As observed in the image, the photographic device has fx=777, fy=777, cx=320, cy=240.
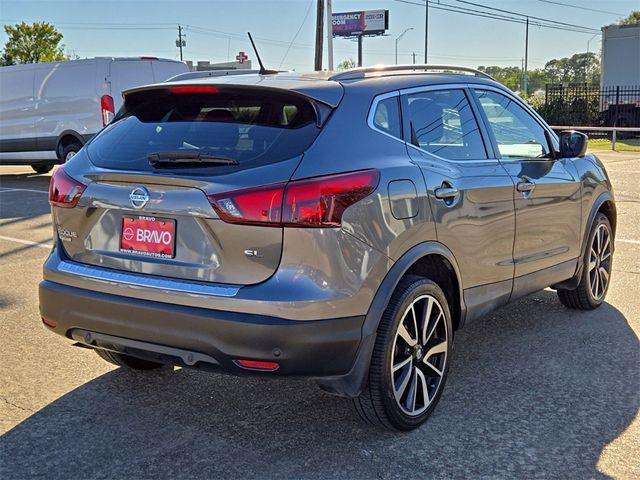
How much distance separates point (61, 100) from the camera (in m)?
15.4

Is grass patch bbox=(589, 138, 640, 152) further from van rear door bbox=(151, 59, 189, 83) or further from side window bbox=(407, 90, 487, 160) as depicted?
side window bbox=(407, 90, 487, 160)

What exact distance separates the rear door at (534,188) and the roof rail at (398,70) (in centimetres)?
15

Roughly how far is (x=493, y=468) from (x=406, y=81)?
195 centimetres

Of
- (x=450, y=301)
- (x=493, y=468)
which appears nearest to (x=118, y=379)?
(x=450, y=301)

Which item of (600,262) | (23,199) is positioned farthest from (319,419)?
(23,199)

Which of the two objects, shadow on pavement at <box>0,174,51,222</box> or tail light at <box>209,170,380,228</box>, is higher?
tail light at <box>209,170,380,228</box>

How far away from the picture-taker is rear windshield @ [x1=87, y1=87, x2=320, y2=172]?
3.35m

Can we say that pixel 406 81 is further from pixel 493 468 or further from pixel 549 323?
pixel 549 323

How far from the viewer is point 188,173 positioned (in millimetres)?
3314

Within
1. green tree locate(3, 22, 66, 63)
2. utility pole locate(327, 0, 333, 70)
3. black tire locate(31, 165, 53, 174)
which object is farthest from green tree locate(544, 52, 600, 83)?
black tire locate(31, 165, 53, 174)

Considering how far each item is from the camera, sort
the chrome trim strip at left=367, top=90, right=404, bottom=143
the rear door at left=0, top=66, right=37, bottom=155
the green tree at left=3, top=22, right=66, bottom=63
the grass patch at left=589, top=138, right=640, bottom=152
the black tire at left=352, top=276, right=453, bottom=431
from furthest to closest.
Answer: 1. the green tree at left=3, top=22, right=66, bottom=63
2. the grass patch at left=589, top=138, right=640, bottom=152
3. the rear door at left=0, top=66, right=37, bottom=155
4. the chrome trim strip at left=367, top=90, right=404, bottom=143
5. the black tire at left=352, top=276, right=453, bottom=431

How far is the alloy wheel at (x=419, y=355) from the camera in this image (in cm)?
363

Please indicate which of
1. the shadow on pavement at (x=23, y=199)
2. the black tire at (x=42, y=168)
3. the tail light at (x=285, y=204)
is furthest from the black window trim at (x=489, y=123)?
the black tire at (x=42, y=168)

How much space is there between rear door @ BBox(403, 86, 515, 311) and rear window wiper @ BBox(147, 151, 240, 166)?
97 centimetres
